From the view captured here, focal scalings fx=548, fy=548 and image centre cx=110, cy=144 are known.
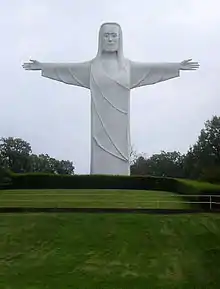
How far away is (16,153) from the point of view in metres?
66.0

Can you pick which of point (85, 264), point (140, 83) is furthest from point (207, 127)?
point (85, 264)

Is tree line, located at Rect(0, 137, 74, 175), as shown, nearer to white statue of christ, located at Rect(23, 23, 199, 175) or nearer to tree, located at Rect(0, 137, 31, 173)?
tree, located at Rect(0, 137, 31, 173)

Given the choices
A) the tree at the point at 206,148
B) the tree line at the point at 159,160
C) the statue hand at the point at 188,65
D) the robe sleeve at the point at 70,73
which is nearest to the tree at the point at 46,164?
the tree line at the point at 159,160

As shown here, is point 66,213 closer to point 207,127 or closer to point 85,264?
point 85,264

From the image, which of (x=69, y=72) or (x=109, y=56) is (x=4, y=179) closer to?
(x=69, y=72)

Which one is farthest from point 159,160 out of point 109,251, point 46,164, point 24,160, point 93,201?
point 109,251

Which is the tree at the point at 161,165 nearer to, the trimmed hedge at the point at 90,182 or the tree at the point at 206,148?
the tree at the point at 206,148

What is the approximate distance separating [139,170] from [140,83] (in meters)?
40.0

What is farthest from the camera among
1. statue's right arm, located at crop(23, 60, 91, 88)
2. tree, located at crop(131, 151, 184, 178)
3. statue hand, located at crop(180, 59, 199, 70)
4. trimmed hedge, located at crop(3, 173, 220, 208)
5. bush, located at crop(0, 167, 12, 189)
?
tree, located at crop(131, 151, 184, 178)

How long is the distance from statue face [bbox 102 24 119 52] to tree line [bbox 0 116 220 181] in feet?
38.5

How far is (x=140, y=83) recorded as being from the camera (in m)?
37.8

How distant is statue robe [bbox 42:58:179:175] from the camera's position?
3647cm

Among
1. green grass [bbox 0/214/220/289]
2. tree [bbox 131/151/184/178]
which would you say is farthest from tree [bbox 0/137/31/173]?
green grass [bbox 0/214/220/289]

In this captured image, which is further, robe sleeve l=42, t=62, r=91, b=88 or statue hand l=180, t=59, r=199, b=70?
robe sleeve l=42, t=62, r=91, b=88
